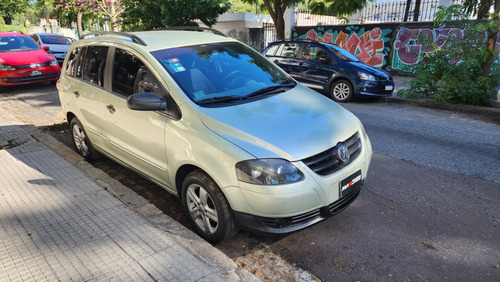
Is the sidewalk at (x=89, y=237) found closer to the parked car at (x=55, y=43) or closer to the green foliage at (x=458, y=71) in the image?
the green foliage at (x=458, y=71)

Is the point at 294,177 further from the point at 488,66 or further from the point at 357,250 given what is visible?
the point at 488,66

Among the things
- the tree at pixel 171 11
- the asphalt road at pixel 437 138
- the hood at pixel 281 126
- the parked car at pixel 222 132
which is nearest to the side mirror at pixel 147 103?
the parked car at pixel 222 132

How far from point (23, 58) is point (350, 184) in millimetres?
11164

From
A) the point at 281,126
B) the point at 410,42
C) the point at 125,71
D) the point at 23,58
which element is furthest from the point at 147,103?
the point at 410,42

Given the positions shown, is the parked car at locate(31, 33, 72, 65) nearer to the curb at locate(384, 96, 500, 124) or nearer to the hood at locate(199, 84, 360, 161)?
the curb at locate(384, 96, 500, 124)

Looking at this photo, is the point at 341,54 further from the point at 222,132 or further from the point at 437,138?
the point at 222,132

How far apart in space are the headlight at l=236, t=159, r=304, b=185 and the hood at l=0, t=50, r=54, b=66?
10.5 meters

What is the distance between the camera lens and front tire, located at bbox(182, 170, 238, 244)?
2898 millimetres

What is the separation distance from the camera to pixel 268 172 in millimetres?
2660

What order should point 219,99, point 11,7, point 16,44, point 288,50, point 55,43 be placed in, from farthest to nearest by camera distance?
point 11,7
point 55,43
point 16,44
point 288,50
point 219,99

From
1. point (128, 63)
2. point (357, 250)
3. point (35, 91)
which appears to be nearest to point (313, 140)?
point (357, 250)

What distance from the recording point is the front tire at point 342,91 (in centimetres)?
929

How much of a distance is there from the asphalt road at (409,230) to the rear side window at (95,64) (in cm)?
129

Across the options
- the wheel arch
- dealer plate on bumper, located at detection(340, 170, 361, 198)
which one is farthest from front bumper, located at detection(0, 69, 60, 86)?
dealer plate on bumper, located at detection(340, 170, 361, 198)
